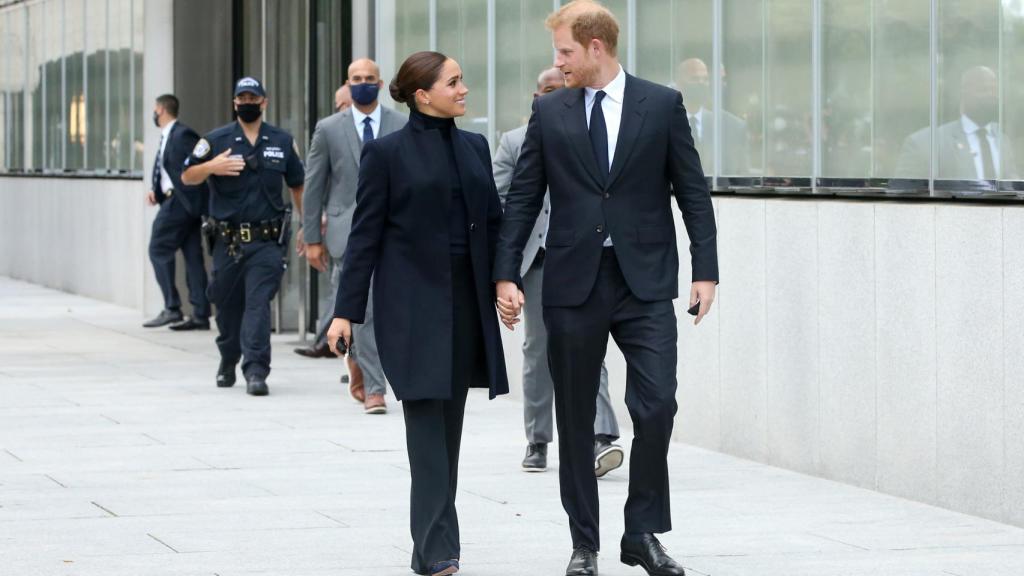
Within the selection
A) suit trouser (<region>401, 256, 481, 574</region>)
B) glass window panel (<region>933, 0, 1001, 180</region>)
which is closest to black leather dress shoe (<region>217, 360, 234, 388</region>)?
glass window panel (<region>933, 0, 1001, 180</region>)

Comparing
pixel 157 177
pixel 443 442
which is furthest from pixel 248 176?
pixel 443 442

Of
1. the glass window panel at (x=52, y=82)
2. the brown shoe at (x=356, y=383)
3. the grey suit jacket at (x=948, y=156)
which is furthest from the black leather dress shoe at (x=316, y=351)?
the glass window panel at (x=52, y=82)

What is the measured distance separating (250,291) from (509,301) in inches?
242

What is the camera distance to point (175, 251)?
18.2m

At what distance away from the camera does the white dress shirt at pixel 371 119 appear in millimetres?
11922

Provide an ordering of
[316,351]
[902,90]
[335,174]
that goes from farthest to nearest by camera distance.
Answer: [316,351] → [335,174] → [902,90]

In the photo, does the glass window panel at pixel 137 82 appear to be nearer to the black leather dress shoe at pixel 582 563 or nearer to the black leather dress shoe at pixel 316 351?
the black leather dress shoe at pixel 316 351

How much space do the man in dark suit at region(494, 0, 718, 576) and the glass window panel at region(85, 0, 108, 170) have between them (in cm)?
1622

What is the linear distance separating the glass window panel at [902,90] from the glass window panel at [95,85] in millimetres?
14683

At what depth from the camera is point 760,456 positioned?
980 centimetres

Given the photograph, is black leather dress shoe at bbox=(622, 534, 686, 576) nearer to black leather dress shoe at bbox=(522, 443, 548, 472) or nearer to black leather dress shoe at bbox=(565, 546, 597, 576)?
black leather dress shoe at bbox=(565, 546, 597, 576)

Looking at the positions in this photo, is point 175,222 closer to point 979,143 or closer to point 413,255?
point 979,143

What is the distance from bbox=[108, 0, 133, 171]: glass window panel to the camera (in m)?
21.5

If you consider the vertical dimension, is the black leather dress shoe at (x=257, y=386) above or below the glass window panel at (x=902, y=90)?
below
